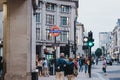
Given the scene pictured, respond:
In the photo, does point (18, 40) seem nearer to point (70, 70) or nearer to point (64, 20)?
point (70, 70)

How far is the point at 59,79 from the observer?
2233 cm

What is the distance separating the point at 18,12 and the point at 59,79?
391 centimetres

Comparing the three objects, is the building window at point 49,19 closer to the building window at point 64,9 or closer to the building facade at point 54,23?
the building facade at point 54,23

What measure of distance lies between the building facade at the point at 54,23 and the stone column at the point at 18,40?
6251 centimetres

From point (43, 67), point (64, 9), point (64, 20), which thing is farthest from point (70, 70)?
point (64, 9)

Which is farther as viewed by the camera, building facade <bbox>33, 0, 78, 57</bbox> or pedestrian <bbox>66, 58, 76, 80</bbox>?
building facade <bbox>33, 0, 78, 57</bbox>

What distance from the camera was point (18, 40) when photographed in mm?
21562

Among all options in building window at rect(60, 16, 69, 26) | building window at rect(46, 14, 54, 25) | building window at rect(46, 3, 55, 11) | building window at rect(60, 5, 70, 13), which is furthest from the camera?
building window at rect(60, 5, 70, 13)

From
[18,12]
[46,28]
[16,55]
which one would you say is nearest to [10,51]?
[16,55]

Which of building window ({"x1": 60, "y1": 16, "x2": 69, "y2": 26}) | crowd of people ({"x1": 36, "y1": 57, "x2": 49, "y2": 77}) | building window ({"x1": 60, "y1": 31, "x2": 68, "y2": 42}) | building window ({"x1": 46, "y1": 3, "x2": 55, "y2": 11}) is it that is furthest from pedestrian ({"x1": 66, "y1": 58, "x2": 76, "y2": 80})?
building window ({"x1": 60, "y1": 16, "x2": 69, "y2": 26})

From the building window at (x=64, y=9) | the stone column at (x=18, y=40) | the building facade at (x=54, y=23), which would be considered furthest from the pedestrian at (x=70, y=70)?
the building window at (x=64, y=9)

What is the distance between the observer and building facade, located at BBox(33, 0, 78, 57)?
86188 millimetres

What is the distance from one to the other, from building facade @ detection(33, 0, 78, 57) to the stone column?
62511mm

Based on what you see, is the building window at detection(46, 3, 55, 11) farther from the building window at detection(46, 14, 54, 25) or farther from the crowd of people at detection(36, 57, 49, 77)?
the crowd of people at detection(36, 57, 49, 77)
